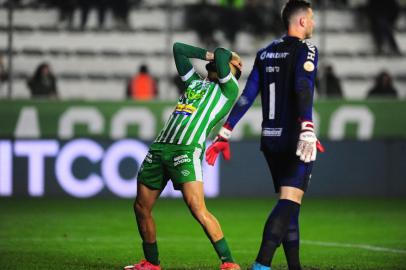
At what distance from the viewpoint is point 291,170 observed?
7.41 meters

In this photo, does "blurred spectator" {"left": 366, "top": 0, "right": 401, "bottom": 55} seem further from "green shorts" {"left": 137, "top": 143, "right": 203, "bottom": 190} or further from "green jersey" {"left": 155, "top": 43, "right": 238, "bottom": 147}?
"green shorts" {"left": 137, "top": 143, "right": 203, "bottom": 190}

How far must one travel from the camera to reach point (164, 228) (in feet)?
41.7

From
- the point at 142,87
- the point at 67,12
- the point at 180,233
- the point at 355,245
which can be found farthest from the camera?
the point at 67,12

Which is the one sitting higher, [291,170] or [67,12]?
[67,12]

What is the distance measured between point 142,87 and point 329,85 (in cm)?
333

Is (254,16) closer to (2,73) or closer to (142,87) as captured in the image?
(142,87)

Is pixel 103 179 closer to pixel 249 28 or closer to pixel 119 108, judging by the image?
pixel 119 108

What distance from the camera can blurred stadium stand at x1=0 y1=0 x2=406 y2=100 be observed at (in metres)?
18.0

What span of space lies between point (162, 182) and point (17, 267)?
4.88 ft

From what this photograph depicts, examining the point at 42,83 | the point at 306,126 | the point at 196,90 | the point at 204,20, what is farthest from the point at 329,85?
the point at 306,126

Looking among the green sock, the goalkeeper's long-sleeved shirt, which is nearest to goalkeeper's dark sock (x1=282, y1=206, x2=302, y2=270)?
the goalkeeper's long-sleeved shirt

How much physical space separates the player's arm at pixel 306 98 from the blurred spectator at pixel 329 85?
10269 mm

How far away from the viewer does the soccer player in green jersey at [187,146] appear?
831cm

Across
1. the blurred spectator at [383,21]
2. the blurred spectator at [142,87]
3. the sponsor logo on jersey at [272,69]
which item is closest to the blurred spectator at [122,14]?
the blurred spectator at [142,87]
